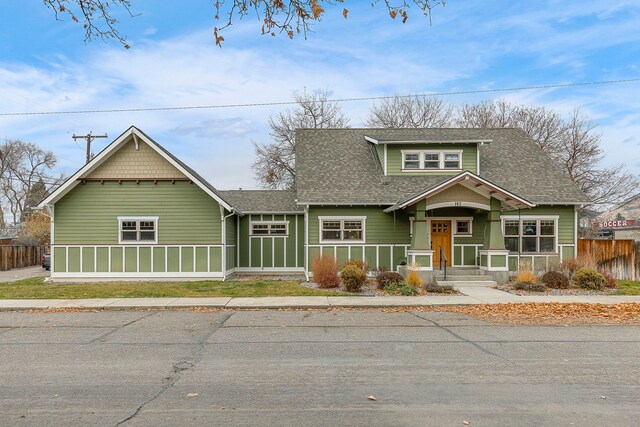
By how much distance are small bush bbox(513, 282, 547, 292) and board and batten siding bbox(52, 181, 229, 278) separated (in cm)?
1143

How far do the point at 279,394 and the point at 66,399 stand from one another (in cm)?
239

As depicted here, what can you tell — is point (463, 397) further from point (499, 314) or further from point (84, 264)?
point (84, 264)

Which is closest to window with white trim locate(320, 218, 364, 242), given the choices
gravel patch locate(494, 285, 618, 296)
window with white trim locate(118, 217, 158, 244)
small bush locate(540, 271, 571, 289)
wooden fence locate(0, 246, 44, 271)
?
gravel patch locate(494, 285, 618, 296)

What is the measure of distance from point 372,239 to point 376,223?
2.32ft

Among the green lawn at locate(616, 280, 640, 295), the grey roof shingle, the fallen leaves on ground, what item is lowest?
the green lawn at locate(616, 280, 640, 295)

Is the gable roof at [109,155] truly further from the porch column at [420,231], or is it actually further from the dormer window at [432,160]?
the dormer window at [432,160]

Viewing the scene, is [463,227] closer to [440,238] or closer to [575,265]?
[440,238]

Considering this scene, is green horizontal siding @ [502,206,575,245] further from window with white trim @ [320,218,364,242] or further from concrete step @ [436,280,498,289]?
window with white trim @ [320,218,364,242]

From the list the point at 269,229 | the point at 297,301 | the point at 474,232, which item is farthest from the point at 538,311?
the point at 269,229

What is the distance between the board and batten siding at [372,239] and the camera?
21438mm

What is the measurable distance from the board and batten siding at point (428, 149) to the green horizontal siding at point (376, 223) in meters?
2.63

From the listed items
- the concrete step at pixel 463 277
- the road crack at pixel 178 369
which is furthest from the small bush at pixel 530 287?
the road crack at pixel 178 369

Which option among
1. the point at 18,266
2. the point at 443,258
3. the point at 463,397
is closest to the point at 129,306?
the point at 463,397

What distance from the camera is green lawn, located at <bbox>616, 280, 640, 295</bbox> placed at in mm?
16422
